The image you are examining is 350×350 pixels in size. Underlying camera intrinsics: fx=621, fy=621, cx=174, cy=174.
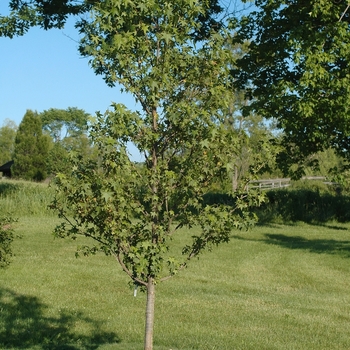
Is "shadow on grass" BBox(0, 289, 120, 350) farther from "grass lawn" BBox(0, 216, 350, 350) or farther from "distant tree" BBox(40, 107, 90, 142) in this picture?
"distant tree" BBox(40, 107, 90, 142)

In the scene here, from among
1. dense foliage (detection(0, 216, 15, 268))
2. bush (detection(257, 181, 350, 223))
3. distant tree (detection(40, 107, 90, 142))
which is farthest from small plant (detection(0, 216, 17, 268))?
distant tree (detection(40, 107, 90, 142))

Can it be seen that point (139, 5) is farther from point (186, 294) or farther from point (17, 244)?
point (17, 244)

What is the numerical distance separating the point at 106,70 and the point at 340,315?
6910 mm

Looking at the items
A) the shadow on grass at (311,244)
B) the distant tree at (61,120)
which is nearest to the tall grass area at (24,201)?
the shadow on grass at (311,244)

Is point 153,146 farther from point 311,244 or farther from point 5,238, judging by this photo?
point 311,244

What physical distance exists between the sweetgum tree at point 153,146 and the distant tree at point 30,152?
2287 inches

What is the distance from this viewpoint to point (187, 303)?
37.8 feet

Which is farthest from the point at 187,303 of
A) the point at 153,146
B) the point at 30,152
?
the point at 30,152

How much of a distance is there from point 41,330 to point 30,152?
57008 mm

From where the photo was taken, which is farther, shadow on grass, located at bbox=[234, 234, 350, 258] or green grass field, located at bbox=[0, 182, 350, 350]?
shadow on grass, located at bbox=[234, 234, 350, 258]

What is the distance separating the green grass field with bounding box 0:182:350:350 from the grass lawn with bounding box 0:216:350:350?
0.06 feet

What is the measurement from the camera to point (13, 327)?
9.50 meters

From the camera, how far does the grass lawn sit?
29.5 feet

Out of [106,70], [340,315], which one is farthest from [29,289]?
[106,70]
